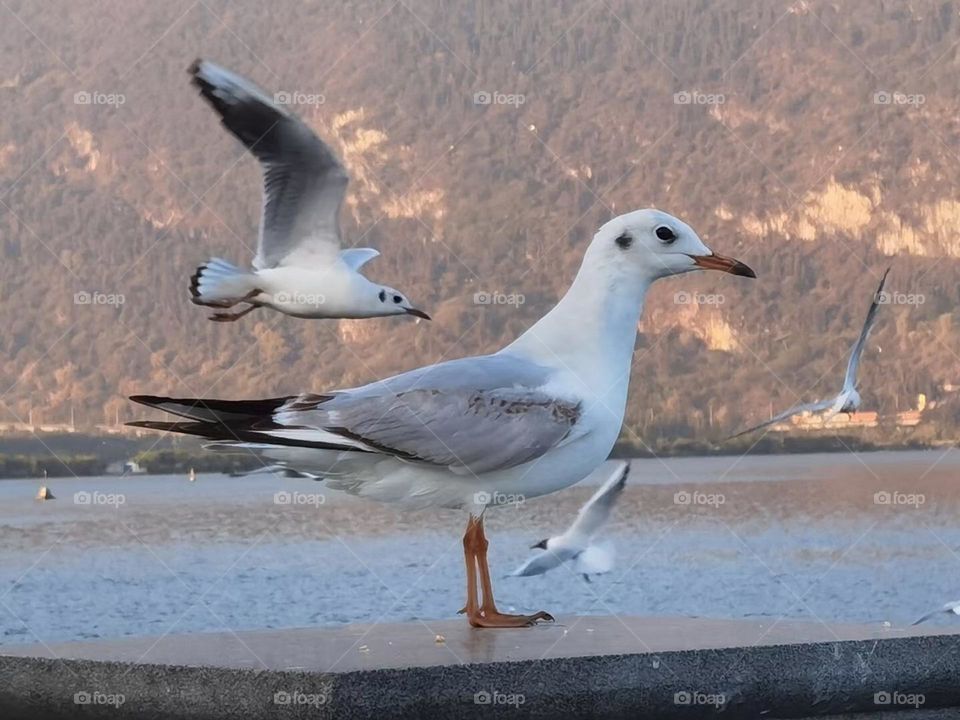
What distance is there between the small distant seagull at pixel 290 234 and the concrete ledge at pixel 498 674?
2623mm

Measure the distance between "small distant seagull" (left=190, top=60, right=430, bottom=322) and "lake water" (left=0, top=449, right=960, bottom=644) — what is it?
1030 centimetres

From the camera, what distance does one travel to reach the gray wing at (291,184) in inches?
303

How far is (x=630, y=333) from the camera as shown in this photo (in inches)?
208

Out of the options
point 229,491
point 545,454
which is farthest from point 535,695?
point 229,491

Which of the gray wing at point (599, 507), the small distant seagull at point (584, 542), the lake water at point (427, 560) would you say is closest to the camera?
the gray wing at point (599, 507)

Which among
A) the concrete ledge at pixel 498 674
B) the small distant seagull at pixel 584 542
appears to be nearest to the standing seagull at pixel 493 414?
the concrete ledge at pixel 498 674

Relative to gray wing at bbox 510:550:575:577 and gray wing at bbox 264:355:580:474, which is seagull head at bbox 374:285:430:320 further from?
gray wing at bbox 264:355:580:474

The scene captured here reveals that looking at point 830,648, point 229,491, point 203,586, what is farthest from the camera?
point 229,491

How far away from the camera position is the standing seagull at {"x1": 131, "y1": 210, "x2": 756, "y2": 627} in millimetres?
4938

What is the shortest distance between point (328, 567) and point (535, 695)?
131 feet

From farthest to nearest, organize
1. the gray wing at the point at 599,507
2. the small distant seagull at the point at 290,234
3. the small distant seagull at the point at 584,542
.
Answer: the small distant seagull at the point at 584,542, the gray wing at the point at 599,507, the small distant seagull at the point at 290,234

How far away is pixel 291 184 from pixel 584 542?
2.64m

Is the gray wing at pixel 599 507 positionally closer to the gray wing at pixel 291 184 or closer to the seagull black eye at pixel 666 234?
the gray wing at pixel 291 184

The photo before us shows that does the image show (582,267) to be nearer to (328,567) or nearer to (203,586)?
(203,586)
